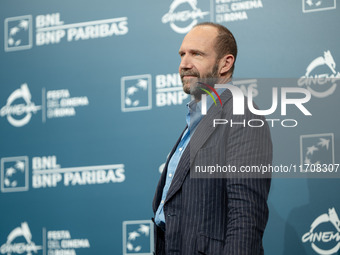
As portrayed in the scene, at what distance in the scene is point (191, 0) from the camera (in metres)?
3.49

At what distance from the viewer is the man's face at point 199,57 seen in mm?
2396

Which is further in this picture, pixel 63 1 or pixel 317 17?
pixel 63 1

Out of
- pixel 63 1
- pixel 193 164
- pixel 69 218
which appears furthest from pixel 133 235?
pixel 63 1

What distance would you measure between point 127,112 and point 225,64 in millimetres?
1302

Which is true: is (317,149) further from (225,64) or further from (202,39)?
(202,39)

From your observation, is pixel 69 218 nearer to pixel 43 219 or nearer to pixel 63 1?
pixel 43 219

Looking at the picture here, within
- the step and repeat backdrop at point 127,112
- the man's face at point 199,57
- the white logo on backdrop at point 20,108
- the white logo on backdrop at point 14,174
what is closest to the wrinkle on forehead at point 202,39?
the man's face at point 199,57

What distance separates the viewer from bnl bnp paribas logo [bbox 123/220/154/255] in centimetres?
342

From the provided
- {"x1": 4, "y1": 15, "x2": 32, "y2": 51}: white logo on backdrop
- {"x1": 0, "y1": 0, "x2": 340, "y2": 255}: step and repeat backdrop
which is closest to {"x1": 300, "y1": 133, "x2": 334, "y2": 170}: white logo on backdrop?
{"x1": 0, "y1": 0, "x2": 340, "y2": 255}: step and repeat backdrop

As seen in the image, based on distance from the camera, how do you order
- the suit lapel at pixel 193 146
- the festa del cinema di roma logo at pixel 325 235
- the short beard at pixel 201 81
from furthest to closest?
the festa del cinema di roma logo at pixel 325 235 < the short beard at pixel 201 81 < the suit lapel at pixel 193 146

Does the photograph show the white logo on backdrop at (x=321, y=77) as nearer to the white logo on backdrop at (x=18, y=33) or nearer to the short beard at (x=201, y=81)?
the short beard at (x=201, y=81)

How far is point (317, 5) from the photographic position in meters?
3.18

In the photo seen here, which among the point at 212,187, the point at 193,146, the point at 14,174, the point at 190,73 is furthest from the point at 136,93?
the point at 212,187

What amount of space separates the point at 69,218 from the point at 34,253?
36cm
